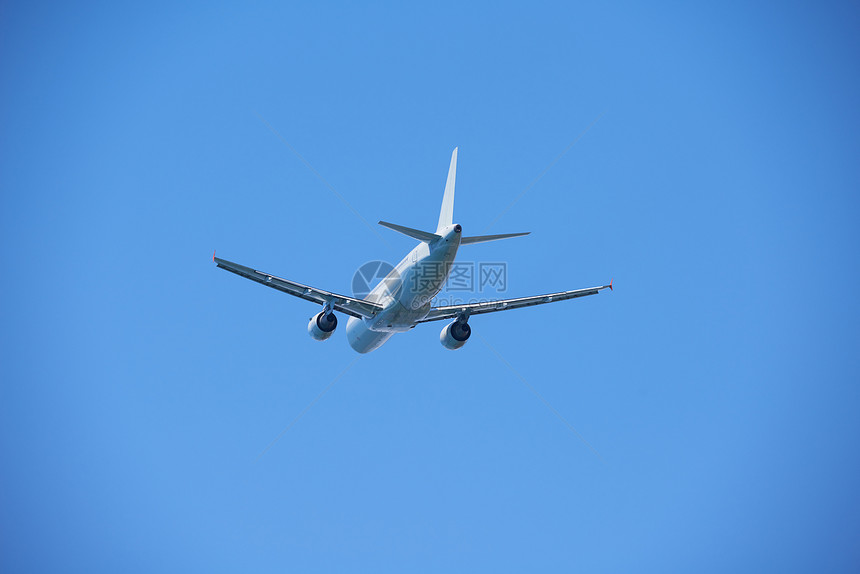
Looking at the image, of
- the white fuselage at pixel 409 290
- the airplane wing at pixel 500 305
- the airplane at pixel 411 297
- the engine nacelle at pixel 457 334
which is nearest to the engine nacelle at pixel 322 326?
the airplane at pixel 411 297

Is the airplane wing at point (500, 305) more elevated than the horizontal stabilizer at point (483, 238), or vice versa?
the airplane wing at point (500, 305)

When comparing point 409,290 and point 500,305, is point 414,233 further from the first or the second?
point 500,305

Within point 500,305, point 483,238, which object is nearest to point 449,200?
point 483,238

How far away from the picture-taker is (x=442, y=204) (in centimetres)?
3562

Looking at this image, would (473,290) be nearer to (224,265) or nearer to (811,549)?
(224,265)

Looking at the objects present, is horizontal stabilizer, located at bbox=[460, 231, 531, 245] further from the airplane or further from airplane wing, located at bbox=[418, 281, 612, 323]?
airplane wing, located at bbox=[418, 281, 612, 323]

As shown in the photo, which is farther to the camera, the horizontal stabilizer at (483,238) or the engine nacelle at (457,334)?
the engine nacelle at (457,334)

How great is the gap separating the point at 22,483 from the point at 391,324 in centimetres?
18459

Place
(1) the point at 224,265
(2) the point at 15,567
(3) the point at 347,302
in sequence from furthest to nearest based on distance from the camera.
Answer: (2) the point at 15,567
(3) the point at 347,302
(1) the point at 224,265

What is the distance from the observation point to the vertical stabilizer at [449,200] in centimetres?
3438

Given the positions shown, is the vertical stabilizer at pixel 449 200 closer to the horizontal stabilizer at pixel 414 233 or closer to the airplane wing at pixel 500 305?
the horizontal stabilizer at pixel 414 233

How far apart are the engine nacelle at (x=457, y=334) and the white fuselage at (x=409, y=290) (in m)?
2.64

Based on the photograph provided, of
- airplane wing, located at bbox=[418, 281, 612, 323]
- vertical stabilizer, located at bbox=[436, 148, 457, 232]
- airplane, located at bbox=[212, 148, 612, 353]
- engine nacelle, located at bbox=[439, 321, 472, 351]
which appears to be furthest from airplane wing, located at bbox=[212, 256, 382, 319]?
vertical stabilizer, located at bbox=[436, 148, 457, 232]

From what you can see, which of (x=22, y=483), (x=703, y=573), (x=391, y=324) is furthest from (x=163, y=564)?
(x=391, y=324)
